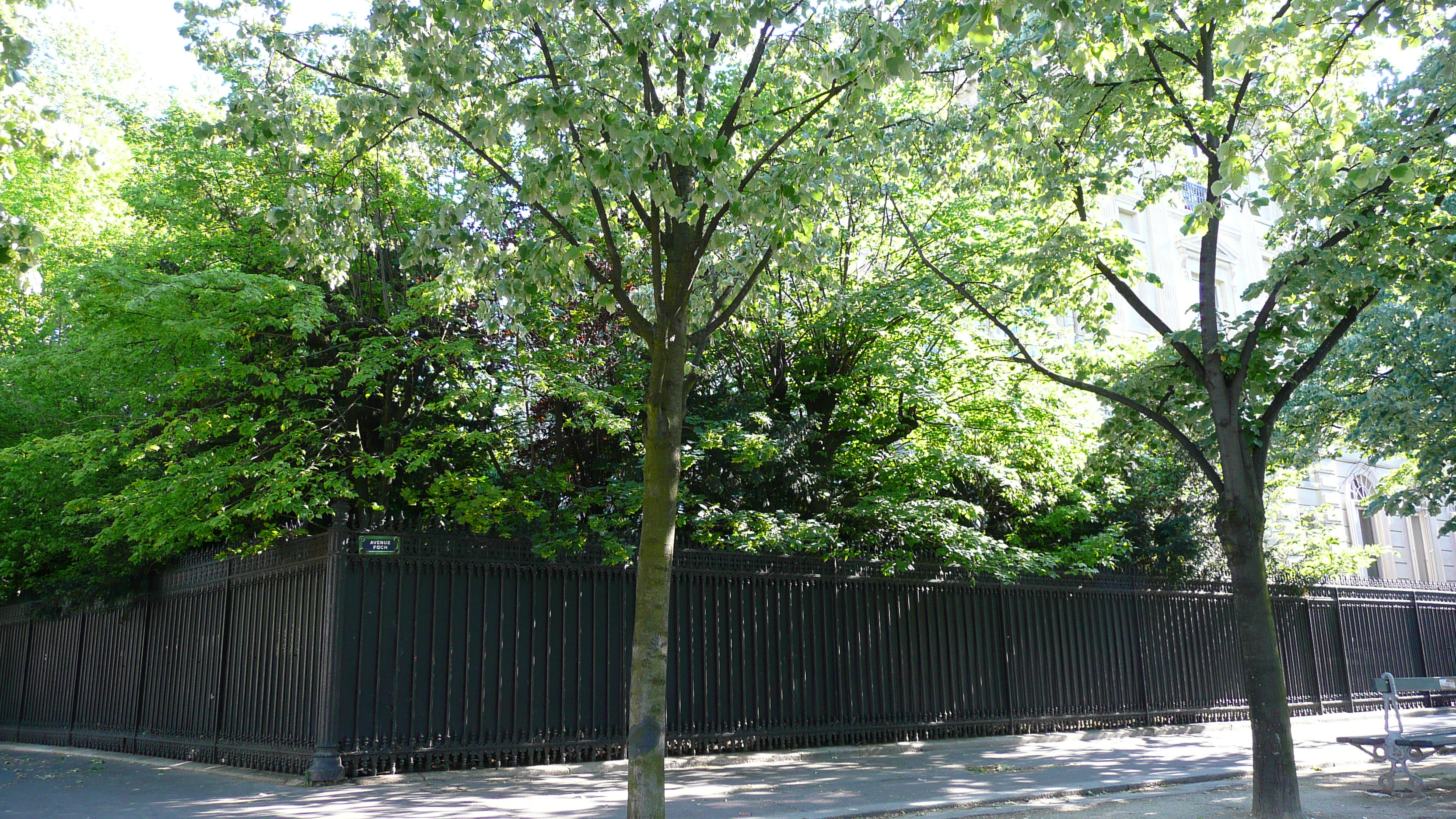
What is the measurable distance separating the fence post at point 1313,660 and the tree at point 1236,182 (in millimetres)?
8852

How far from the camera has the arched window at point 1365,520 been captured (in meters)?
31.8

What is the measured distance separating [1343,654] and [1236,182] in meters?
15.0

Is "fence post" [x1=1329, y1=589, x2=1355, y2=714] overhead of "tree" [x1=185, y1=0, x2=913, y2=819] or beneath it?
beneath

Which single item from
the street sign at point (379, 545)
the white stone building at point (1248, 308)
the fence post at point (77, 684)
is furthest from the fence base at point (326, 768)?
the white stone building at point (1248, 308)

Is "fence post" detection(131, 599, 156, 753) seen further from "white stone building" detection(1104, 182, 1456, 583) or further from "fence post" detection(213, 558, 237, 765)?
"white stone building" detection(1104, 182, 1456, 583)

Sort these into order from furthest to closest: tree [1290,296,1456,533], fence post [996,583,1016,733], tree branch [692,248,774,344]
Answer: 1. fence post [996,583,1016,733]
2. tree [1290,296,1456,533]
3. tree branch [692,248,774,344]

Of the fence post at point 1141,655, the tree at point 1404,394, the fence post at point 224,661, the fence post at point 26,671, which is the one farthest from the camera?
the fence post at point 26,671

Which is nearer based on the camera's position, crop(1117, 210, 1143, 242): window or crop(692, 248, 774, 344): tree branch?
crop(692, 248, 774, 344): tree branch

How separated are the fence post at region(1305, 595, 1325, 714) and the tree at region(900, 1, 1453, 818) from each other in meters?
8.85

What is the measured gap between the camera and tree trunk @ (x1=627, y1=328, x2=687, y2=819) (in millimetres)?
6727

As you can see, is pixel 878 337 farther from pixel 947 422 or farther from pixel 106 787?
pixel 106 787

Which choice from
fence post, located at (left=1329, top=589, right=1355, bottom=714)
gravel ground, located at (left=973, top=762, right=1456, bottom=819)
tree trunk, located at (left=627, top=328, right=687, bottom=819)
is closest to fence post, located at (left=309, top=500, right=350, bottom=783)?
tree trunk, located at (left=627, top=328, right=687, bottom=819)

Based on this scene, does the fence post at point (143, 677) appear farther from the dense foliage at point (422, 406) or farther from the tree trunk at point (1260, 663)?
the tree trunk at point (1260, 663)

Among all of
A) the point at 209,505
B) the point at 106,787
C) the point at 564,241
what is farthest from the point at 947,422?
the point at 106,787
